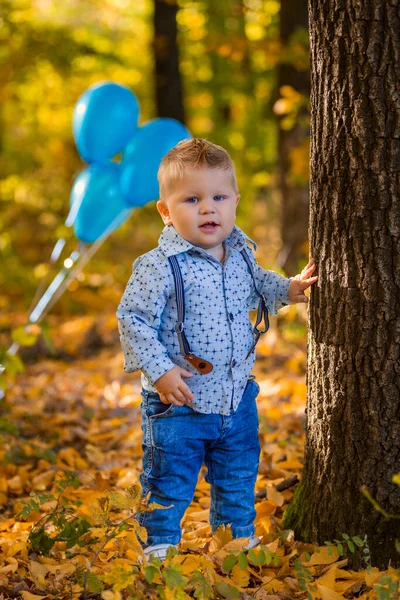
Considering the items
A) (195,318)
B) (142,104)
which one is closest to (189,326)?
(195,318)

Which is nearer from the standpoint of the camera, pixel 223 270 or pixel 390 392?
pixel 390 392

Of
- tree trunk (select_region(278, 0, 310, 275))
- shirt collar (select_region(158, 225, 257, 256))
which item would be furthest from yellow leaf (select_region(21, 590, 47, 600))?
tree trunk (select_region(278, 0, 310, 275))

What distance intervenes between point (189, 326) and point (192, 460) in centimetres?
50

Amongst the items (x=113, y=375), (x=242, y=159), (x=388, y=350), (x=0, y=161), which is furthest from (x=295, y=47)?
(x=242, y=159)

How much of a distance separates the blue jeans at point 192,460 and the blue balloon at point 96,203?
2604 mm

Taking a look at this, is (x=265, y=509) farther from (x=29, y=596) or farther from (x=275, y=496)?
(x=29, y=596)

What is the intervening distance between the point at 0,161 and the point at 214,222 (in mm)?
10140

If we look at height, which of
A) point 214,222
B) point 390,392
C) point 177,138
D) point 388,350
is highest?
point 177,138

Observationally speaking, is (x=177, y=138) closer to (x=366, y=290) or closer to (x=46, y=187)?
(x=366, y=290)

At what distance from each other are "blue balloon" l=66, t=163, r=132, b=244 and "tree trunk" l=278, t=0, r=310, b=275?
2.16 meters

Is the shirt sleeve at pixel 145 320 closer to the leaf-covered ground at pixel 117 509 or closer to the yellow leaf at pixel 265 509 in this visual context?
the leaf-covered ground at pixel 117 509

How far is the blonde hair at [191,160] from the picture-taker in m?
2.35

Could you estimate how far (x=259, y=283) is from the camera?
2.61 metres

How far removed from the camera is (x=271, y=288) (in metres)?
2.60
